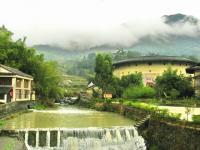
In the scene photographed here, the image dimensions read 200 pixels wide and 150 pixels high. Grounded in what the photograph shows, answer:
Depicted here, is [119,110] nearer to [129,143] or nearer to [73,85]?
[129,143]

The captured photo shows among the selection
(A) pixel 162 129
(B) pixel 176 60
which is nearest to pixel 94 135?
(A) pixel 162 129

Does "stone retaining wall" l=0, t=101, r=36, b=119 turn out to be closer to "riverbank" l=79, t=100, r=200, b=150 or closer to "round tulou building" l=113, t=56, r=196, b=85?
"riverbank" l=79, t=100, r=200, b=150

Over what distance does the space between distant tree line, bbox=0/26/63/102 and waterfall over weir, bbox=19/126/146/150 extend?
31.9 m

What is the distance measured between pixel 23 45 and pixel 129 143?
37.1 meters

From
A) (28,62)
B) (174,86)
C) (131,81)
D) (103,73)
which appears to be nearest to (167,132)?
(174,86)

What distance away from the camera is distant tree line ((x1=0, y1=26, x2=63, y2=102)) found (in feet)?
182

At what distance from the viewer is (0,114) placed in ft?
103

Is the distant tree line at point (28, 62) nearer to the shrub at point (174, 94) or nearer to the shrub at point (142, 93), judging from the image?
the shrub at point (142, 93)

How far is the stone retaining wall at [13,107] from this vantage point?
1291 inches

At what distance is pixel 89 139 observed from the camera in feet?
80.7

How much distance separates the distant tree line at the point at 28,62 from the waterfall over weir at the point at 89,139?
31908 millimetres

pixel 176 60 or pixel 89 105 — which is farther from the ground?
pixel 176 60

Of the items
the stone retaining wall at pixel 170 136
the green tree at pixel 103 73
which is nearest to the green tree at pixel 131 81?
the green tree at pixel 103 73

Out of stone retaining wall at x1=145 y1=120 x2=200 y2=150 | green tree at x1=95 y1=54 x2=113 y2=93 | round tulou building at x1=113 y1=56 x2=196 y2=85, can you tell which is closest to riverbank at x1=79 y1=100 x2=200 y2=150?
stone retaining wall at x1=145 y1=120 x2=200 y2=150
